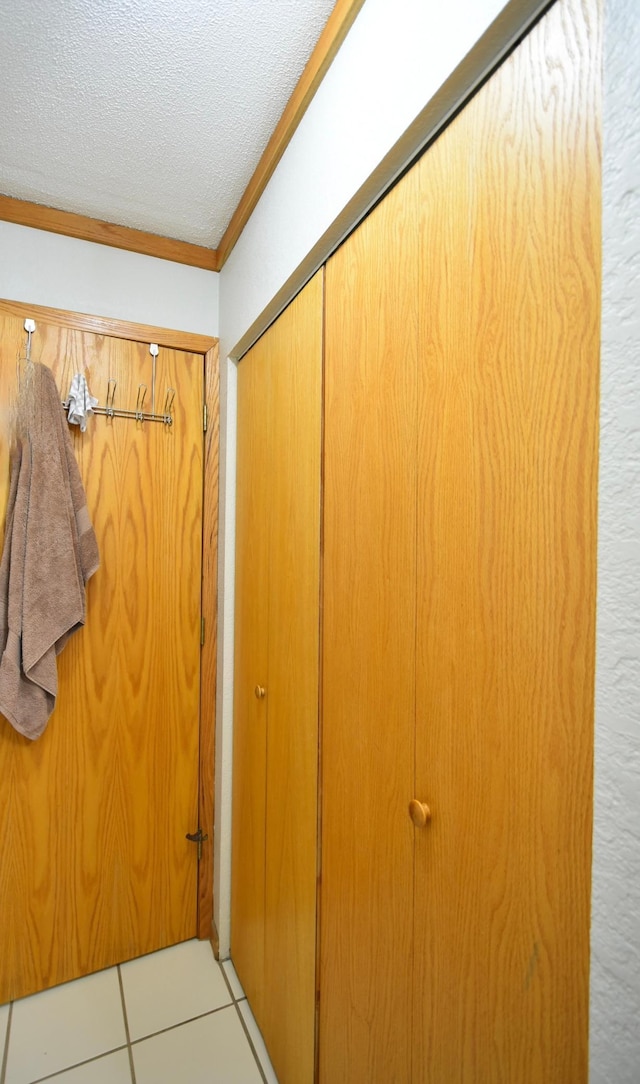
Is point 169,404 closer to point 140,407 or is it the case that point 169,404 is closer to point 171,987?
point 140,407

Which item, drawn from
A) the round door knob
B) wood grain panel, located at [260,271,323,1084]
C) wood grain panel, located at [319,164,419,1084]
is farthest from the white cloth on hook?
the round door knob

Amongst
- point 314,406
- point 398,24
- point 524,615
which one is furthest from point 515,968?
point 398,24

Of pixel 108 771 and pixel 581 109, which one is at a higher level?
pixel 581 109

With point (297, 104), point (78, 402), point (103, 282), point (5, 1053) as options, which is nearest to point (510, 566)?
point (297, 104)

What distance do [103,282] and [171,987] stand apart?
7.41 ft

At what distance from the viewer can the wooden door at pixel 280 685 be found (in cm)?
103

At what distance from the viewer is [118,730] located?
1549 millimetres

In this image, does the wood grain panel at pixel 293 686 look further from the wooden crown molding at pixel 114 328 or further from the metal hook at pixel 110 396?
the metal hook at pixel 110 396

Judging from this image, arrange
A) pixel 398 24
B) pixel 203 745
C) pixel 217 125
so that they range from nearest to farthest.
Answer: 1. pixel 398 24
2. pixel 217 125
3. pixel 203 745

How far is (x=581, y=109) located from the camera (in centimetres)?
46

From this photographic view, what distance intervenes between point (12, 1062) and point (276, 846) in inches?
35.8

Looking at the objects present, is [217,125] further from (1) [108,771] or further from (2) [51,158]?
(1) [108,771]

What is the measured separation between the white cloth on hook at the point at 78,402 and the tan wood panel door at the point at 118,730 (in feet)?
0.16

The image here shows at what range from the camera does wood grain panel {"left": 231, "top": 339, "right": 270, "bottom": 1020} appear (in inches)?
51.4
